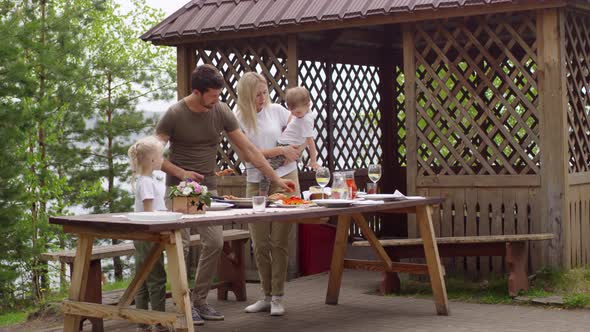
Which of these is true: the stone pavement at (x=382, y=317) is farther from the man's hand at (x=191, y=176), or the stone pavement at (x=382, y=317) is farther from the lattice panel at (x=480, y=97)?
the lattice panel at (x=480, y=97)

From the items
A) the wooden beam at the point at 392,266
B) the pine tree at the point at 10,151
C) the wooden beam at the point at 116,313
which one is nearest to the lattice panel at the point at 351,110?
the wooden beam at the point at 392,266

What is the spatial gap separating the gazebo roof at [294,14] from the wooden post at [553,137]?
433 millimetres

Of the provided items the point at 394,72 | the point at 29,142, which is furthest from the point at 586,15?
the point at 29,142

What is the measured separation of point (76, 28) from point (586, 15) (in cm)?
1418

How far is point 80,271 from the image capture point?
19.7 ft

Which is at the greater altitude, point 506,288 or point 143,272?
point 143,272

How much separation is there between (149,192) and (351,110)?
6.08 metres

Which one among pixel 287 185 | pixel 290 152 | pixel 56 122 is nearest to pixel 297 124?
pixel 290 152

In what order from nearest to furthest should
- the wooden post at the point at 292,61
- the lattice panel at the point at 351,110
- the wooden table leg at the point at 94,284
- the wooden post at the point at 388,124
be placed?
the wooden table leg at the point at 94,284 → the wooden post at the point at 292,61 → the lattice panel at the point at 351,110 → the wooden post at the point at 388,124

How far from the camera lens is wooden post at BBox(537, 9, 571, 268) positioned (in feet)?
28.3

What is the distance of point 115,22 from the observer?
28.0 m

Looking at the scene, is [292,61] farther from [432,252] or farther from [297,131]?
[432,252]

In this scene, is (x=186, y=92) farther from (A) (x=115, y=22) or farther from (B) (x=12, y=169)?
(A) (x=115, y=22)

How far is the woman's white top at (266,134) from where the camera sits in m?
7.45
